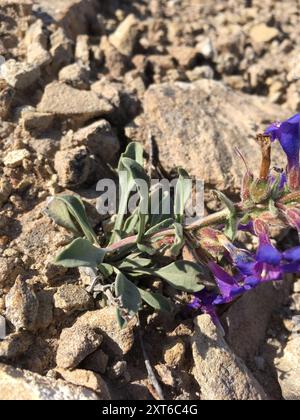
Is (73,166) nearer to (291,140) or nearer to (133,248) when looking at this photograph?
(133,248)

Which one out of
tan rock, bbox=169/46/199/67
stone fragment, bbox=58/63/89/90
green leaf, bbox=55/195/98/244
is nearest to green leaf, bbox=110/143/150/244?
green leaf, bbox=55/195/98/244

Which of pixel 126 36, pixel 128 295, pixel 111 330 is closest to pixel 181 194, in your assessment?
pixel 128 295

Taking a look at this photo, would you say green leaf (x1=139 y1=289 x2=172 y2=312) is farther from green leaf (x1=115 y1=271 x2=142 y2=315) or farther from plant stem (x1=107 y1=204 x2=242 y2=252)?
plant stem (x1=107 y1=204 x2=242 y2=252)

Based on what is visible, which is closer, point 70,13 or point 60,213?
point 60,213

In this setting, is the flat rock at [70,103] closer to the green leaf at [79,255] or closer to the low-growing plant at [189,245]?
the low-growing plant at [189,245]

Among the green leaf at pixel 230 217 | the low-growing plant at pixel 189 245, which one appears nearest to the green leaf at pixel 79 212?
Answer: the low-growing plant at pixel 189 245

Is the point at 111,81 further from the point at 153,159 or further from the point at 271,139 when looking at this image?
the point at 271,139

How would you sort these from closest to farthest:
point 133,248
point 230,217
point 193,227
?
1. point 230,217
2. point 193,227
3. point 133,248
